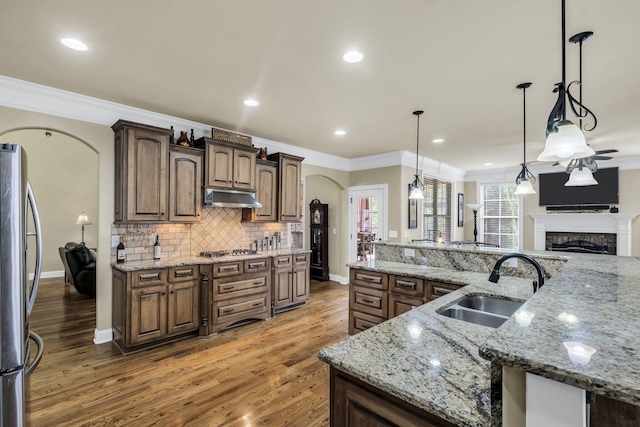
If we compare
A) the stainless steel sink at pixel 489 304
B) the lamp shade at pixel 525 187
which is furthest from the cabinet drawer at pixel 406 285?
the lamp shade at pixel 525 187

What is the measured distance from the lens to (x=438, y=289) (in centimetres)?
262

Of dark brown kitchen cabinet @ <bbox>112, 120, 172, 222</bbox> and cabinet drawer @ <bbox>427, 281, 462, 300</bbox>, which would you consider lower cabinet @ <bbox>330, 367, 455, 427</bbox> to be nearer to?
cabinet drawer @ <bbox>427, 281, 462, 300</bbox>

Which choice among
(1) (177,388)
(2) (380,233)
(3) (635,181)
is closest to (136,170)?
(1) (177,388)

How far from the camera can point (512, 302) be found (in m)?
2.04

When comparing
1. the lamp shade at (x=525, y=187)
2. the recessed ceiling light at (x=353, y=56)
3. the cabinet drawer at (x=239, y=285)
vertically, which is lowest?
the cabinet drawer at (x=239, y=285)

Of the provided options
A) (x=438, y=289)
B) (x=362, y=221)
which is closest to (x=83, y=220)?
(x=362, y=221)

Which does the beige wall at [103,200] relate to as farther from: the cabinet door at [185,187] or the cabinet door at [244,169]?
the cabinet door at [244,169]

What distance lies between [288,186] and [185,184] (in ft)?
5.31

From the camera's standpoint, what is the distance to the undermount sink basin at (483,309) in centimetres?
190

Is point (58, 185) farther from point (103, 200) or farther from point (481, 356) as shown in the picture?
point (481, 356)

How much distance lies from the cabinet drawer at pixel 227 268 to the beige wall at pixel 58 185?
184 inches

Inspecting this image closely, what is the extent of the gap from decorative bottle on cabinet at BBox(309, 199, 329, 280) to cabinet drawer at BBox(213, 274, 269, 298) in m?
2.73

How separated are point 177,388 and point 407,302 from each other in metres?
2.14

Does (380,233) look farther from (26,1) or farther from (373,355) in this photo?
(26,1)
